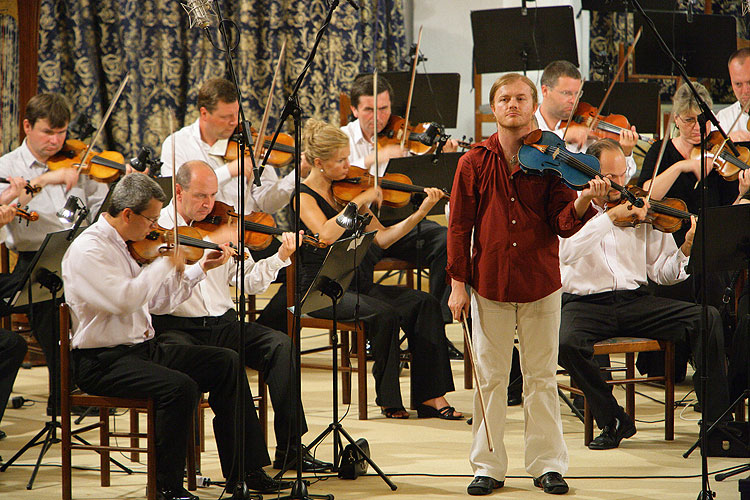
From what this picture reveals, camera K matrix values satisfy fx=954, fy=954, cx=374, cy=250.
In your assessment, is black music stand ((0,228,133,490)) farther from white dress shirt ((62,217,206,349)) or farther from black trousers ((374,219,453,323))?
black trousers ((374,219,453,323))

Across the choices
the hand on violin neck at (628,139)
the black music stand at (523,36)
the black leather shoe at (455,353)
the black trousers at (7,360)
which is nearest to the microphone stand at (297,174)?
the black trousers at (7,360)

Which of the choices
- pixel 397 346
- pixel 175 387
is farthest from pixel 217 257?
pixel 397 346

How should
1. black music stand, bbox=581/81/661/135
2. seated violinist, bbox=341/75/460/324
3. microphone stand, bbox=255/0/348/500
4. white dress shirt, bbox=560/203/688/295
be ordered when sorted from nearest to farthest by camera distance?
microphone stand, bbox=255/0/348/500 → white dress shirt, bbox=560/203/688/295 → seated violinist, bbox=341/75/460/324 → black music stand, bbox=581/81/661/135

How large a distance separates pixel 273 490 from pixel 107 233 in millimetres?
1046

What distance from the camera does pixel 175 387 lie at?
3053mm

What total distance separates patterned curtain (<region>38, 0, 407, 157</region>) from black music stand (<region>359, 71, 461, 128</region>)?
1491mm

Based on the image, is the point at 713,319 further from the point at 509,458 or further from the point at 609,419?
the point at 509,458

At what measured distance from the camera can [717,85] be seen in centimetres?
667

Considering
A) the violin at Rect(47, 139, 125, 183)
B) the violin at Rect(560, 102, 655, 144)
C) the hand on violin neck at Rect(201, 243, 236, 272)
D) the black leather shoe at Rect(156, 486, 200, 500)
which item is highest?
the violin at Rect(560, 102, 655, 144)

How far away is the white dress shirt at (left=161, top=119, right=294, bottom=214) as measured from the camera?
473 centimetres

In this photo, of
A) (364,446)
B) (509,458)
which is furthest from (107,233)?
(509,458)

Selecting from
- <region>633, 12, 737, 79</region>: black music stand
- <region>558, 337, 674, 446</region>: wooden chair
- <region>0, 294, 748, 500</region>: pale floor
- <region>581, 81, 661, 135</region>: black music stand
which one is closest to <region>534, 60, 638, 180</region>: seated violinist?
<region>581, 81, 661, 135</region>: black music stand

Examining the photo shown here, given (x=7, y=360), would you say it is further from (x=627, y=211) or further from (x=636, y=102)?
(x=636, y=102)

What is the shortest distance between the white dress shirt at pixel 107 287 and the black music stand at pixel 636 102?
109 inches
